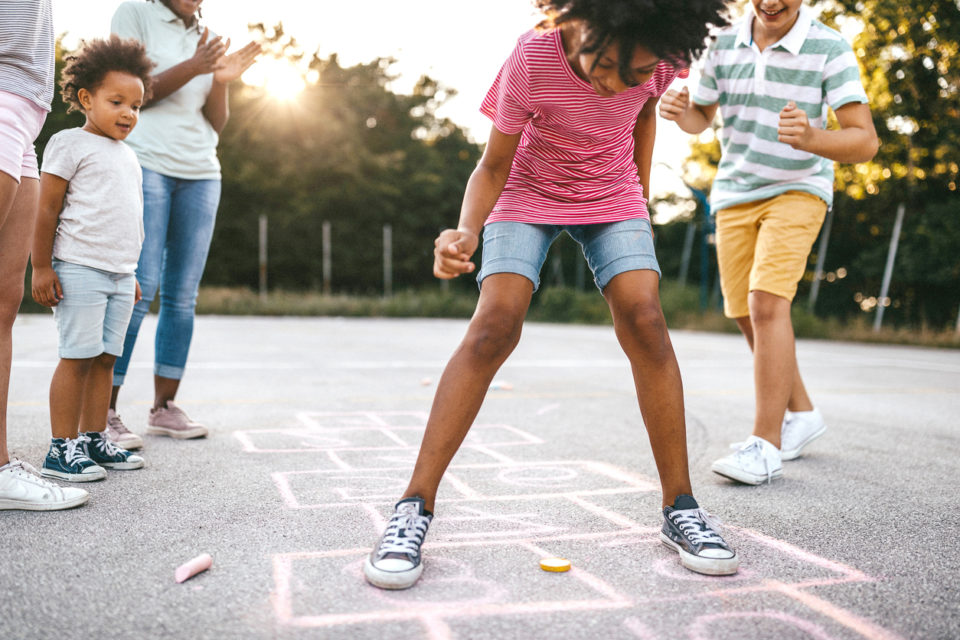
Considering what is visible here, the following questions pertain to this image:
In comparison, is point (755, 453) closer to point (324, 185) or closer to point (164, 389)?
point (164, 389)

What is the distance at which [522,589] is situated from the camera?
1988 millimetres

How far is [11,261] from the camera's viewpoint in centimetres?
267

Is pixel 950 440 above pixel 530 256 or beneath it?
beneath

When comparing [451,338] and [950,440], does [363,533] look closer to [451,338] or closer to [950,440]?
[950,440]

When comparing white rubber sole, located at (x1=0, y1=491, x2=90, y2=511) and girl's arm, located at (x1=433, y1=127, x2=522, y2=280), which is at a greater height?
girl's arm, located at (x1=433, y1=127, x2=522, y2=280)

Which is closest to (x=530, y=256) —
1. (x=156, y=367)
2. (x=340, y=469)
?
(x=340, y=469)

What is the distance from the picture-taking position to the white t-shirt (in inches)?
117

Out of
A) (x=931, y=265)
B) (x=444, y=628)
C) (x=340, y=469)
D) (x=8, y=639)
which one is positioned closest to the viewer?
(x=8, y=639)

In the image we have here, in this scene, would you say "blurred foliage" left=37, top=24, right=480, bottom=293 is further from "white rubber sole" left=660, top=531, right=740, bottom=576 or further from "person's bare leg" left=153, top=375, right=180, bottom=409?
"white rubber sole" left=660, top=531, right=740, bottom=576

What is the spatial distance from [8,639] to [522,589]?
→ 3.61ft

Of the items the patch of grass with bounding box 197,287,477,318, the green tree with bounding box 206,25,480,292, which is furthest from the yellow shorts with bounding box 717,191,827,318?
the green tree with bounding box 206,25,480,292

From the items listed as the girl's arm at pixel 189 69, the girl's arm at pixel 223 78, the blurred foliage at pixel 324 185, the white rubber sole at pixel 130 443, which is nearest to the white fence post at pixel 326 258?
the blurred foliage at pixel 324 185

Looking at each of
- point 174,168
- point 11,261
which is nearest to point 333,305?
point 174,168

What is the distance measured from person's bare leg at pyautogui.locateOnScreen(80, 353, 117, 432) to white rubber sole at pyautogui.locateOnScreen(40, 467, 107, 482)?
257 mm
